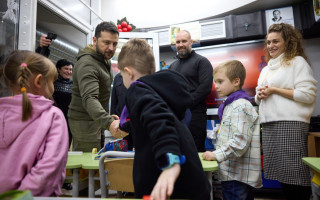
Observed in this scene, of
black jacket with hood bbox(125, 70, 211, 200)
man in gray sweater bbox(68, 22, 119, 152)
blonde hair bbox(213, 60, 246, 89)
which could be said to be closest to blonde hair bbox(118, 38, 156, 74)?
black jacket with hood bbox(125, 70, 211, 200)

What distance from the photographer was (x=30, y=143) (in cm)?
84

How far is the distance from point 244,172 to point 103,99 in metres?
1.24

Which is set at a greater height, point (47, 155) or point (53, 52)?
point (53, 52)

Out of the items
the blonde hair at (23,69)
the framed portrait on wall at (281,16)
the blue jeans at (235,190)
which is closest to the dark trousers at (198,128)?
the blue jeans at (235,190)

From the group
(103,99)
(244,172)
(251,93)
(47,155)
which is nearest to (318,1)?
(251,93)

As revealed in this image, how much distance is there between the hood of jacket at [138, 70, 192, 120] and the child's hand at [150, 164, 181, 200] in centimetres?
26

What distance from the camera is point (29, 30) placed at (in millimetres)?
1856

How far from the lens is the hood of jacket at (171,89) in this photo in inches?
31.0

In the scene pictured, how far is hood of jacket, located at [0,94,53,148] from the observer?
2.76 ft

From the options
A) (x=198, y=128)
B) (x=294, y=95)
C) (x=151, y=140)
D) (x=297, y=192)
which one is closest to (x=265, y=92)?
(x=294, y=95)

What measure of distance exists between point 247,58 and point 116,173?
120 inches

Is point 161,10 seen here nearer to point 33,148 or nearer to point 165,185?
point 33,148

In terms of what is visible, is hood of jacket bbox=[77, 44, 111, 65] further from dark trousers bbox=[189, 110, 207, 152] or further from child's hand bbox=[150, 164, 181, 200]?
child's hand bbox=[150, 164, 181, 200]

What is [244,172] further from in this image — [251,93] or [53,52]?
[53,52]
